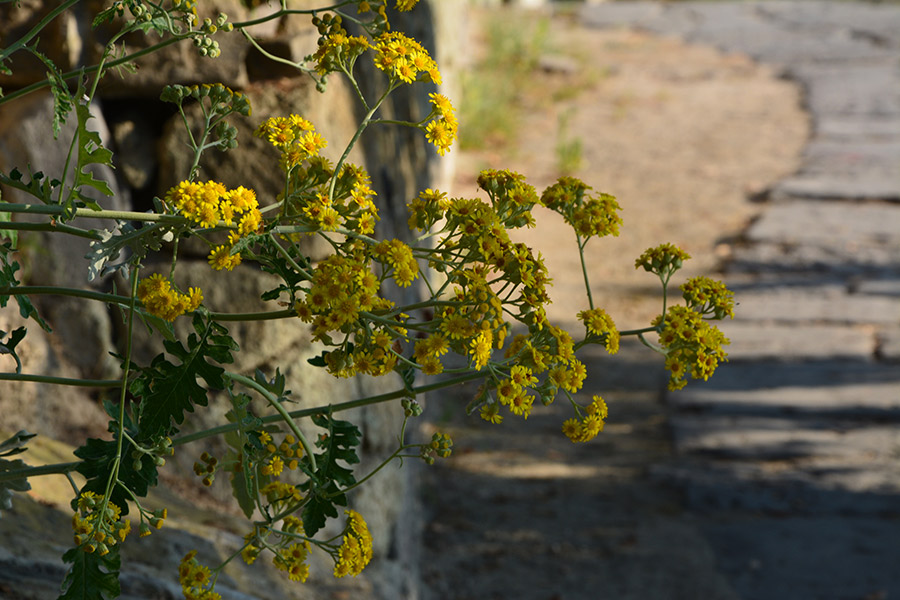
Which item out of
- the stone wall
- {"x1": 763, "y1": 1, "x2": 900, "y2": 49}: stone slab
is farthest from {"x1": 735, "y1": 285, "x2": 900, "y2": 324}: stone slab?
{"x1": 763, "y1": 1, "x2": 900, "y2": 49}: stone slab

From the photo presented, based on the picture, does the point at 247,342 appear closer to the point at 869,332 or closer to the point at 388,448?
the point at 388,448

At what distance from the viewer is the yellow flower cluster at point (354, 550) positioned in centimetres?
132

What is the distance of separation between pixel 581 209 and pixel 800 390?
3166mm

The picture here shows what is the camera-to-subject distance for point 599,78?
945cm

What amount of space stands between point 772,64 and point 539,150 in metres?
3.50

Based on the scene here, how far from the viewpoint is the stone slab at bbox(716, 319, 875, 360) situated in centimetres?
Result: 463

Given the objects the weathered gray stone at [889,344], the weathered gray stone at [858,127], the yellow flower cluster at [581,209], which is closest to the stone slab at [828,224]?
the weathered gray stone at [889,344]

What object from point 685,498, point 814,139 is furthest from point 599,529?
point 814,139

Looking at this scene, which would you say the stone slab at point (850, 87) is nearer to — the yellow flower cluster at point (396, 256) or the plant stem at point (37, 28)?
the yellow flower cluster at point (396, 256)

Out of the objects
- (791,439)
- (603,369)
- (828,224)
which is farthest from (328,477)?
(828,224)

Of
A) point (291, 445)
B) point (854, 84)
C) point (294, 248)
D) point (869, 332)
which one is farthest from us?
point (854, 84)

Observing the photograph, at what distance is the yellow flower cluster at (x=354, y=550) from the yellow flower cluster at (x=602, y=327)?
0.42m

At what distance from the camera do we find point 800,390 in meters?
4.34

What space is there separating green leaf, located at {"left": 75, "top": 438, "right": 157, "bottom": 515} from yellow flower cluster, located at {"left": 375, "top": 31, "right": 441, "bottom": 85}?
62 cm
